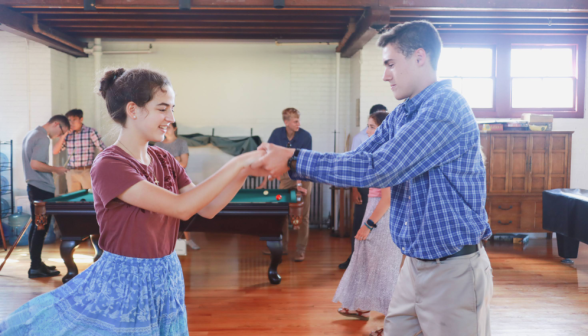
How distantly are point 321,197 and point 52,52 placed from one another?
4928 millimetres

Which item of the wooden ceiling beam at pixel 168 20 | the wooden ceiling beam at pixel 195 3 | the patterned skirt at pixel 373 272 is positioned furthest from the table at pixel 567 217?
the wooden ceiling beam at pixel 168 20

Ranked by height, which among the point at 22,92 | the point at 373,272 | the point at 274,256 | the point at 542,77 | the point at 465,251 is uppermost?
the point at 542,77

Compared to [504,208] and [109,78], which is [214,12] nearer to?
[109,78]

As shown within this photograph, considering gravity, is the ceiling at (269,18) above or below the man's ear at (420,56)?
above

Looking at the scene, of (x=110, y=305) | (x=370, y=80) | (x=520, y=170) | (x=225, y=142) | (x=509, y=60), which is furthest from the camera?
(x=225, y=142)

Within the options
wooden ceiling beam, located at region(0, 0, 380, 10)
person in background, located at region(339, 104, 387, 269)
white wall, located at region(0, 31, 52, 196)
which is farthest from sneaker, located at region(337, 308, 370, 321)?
white wall, located at region(0, 31, 52, 196)

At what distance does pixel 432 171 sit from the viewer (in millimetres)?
1640

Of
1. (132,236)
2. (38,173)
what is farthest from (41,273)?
(132,236)

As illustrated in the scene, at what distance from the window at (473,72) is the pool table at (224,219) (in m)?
3.97

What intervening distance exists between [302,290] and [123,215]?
319cm

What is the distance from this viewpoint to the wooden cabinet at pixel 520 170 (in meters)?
Result: 6.59

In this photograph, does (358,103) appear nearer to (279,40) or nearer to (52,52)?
(279,40)

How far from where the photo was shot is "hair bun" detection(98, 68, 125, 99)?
1693mm

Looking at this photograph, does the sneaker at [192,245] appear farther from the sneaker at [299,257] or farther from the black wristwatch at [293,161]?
the black wristwatch at [293,161]
